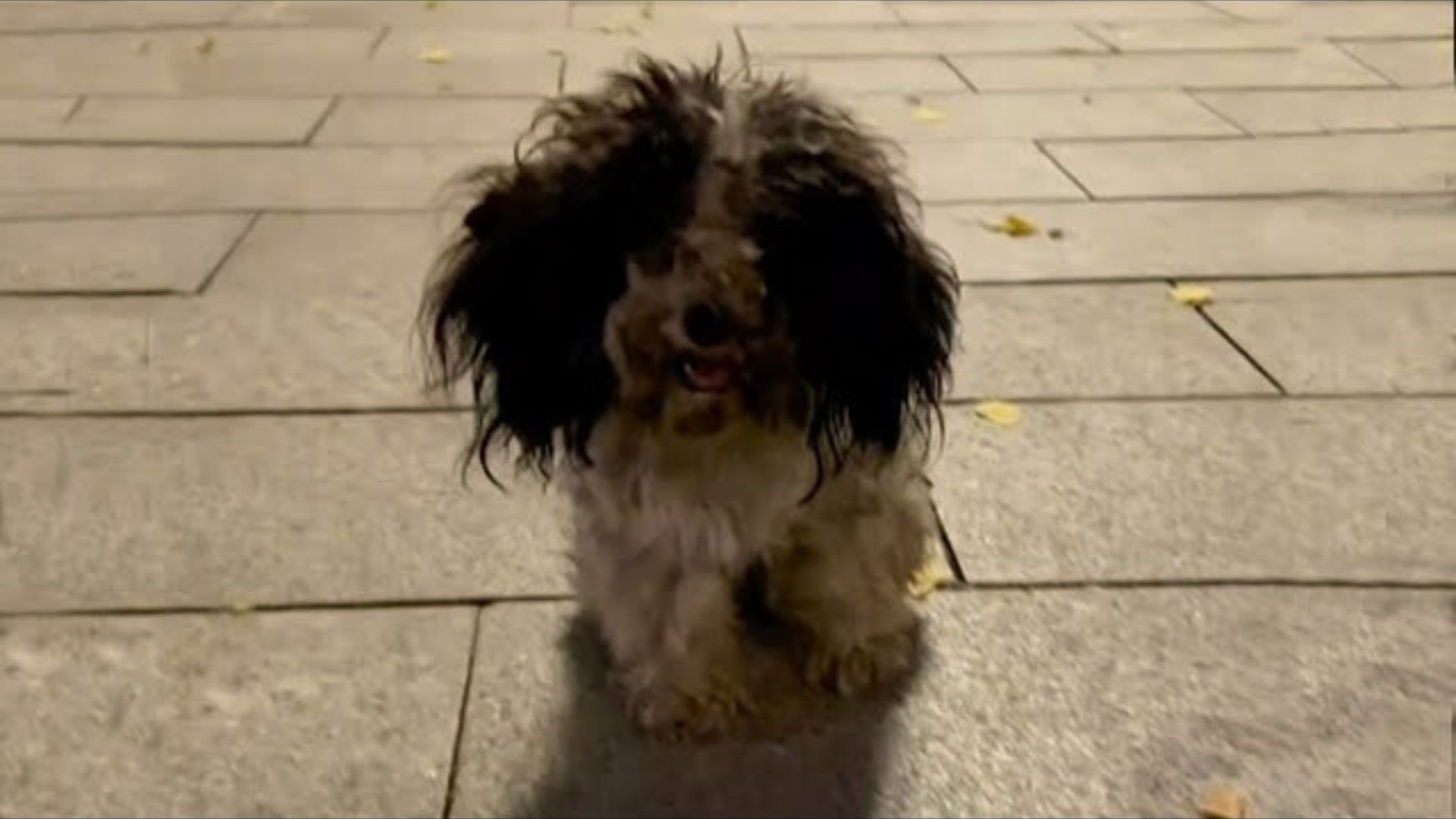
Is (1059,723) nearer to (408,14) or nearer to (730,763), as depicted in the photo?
(730,763)

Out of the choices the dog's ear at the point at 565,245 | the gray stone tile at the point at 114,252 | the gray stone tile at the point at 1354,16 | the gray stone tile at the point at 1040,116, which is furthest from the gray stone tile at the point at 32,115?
the gray stone tile at the point at 1354,16

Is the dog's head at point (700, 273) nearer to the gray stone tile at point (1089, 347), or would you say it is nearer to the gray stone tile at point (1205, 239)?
the gray stone tile at point (1089, 347)

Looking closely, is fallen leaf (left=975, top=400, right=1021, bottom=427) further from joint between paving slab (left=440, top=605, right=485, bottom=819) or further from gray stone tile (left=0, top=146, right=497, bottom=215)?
gray stone tile (left=0, top=146, right=497, bottom=215)

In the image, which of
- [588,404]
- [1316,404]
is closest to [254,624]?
[588,404]

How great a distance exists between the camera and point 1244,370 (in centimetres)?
356

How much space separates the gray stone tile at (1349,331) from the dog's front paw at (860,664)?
1311 millimetres

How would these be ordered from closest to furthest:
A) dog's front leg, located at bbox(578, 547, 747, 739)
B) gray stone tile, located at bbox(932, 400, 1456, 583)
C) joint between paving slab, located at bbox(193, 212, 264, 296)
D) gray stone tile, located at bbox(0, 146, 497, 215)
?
1. dog's front leg, located at bbox(578, 547, 747, 739)
2. gray stone tile, located at bbox(932, 400, 1456, 583)
3. joint between paving slab, located at bbox(193, 212, 264, 296)
4. gray stone tile, located at bbox(0, 146, 497, 215)

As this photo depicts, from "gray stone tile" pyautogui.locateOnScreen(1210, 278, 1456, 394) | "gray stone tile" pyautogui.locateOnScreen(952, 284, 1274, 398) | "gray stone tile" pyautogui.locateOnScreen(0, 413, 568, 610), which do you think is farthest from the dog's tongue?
"gray stone tile" pyautogui.locateOnScreen(1210, 278, 1456, 394)

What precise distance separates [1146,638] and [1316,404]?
99 centimetres

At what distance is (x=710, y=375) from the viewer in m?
2.15

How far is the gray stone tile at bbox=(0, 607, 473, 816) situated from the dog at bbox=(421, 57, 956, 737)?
0.99 feet

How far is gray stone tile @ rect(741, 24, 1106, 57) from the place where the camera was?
21.8ft

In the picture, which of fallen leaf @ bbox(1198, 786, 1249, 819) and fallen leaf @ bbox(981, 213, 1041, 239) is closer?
fallen leaf @ bbox(1198, 786, 1249, 819)

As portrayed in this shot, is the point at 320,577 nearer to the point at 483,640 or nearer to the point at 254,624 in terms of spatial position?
the point at 254,624
